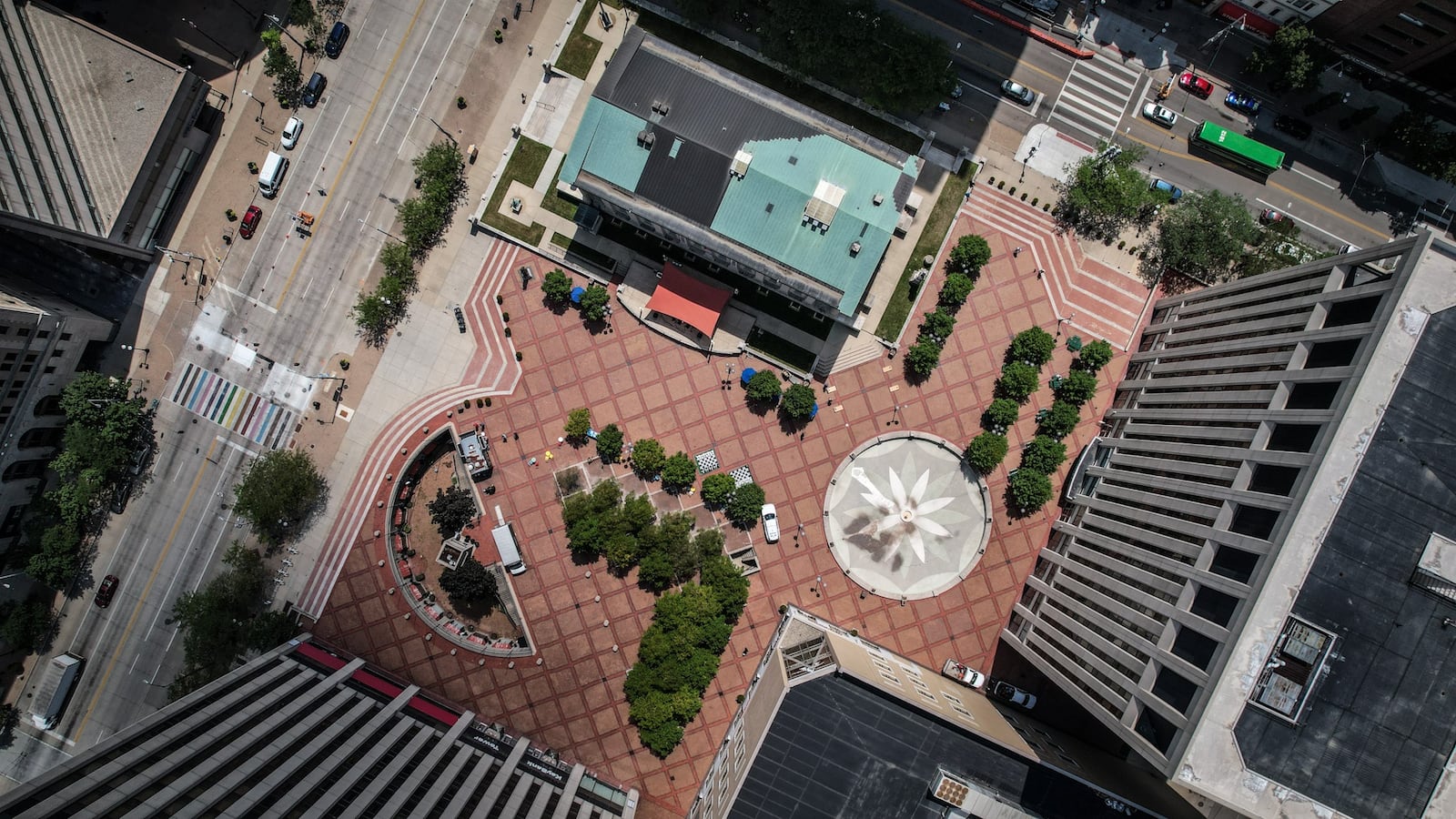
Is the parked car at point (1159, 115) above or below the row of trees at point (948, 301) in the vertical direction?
above

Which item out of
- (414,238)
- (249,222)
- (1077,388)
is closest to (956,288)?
(1077,388)

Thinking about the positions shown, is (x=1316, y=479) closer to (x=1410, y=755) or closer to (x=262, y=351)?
(x=1410, y=755)


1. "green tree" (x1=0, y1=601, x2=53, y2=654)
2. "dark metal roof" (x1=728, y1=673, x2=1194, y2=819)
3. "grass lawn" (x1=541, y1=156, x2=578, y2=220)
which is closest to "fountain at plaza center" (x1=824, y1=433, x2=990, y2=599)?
"dark metal roof" (x1=728, y1=673, x2=1194, y2=819)

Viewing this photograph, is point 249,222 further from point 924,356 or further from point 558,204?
point 924,356

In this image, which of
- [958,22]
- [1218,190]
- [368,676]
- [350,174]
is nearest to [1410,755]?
[1218,190]

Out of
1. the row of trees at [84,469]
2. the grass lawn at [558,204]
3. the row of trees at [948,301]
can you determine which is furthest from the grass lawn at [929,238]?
the row of trees at [84,469]

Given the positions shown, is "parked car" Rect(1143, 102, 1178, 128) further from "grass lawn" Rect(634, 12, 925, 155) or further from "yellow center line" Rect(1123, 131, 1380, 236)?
"grass lawn" Rect(634, 12, 925, 155)

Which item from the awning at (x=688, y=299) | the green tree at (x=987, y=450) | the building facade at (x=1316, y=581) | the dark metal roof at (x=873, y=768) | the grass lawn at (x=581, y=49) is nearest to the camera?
the building facade at (x=1316, y=581)

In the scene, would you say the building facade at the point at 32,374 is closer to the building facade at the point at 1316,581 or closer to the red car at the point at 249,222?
the red car at the point at 249,222
